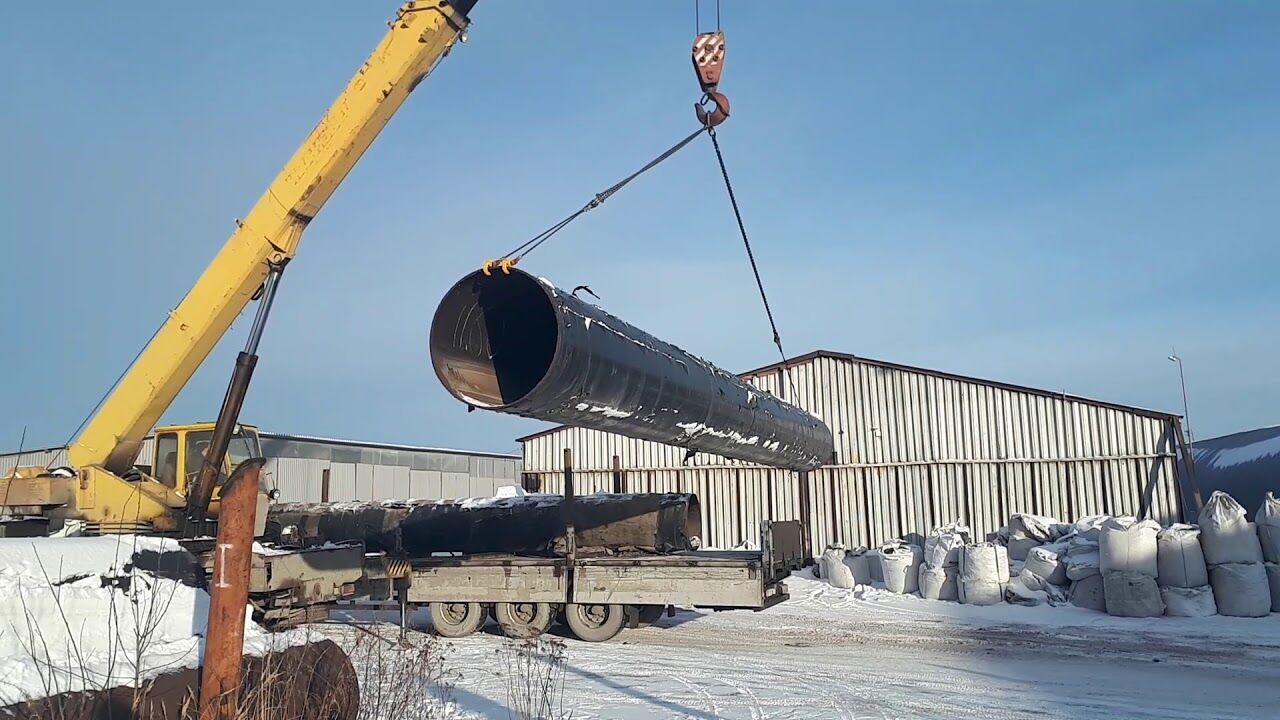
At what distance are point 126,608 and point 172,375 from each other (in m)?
5.70

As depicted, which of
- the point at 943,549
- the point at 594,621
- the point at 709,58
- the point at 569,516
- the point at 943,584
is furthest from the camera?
the point at 943,549

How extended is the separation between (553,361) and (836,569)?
1296cm

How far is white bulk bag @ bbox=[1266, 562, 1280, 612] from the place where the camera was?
510 inches

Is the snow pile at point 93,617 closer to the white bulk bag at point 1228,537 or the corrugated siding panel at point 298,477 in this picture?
the white bulk bag at point 1228,537

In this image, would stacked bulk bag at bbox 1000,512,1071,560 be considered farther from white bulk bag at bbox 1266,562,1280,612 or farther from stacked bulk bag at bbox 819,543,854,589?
white bulk bag at bbox 1266,562,1280,612

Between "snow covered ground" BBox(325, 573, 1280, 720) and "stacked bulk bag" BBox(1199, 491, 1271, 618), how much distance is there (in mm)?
351

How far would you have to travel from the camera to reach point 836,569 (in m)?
17.0

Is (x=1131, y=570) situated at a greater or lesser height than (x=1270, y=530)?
lesser

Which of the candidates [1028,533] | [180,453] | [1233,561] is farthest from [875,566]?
[180,453]

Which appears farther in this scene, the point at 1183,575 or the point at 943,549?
the point at 943,549

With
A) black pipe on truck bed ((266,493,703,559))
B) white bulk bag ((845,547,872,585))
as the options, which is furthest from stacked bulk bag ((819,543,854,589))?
black pipe on truck bed ((266,493,703,559))

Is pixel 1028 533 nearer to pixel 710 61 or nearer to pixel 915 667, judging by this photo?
pixel 915 667

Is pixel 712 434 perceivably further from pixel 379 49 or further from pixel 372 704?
pixel 379 49

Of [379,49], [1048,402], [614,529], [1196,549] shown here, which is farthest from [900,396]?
[379,49]
